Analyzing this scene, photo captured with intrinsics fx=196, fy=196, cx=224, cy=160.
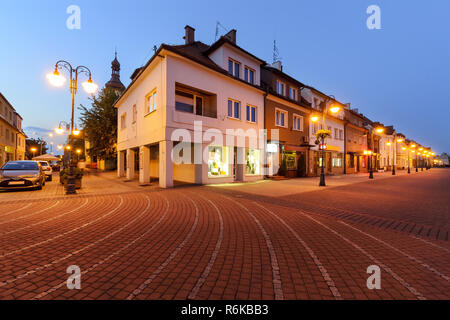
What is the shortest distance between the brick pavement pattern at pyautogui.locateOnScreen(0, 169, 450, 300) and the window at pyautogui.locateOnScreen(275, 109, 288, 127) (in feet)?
44.5

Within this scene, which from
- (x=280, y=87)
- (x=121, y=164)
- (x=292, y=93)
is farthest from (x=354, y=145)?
(x=121, y=164)

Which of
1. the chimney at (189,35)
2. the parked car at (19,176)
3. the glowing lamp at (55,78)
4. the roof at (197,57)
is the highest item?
the chimney at (189,35)

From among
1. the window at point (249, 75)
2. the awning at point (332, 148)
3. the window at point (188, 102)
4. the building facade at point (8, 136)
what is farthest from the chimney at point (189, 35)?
the building facade at point (8, 136)

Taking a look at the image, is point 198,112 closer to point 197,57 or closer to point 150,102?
point 150,102

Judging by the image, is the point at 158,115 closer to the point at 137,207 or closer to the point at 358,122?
the point at 137,207

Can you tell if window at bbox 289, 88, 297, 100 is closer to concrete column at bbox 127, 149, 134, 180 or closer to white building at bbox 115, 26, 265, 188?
white building at bbox 115, 26, 265, 188

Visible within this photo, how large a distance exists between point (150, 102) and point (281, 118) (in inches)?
476

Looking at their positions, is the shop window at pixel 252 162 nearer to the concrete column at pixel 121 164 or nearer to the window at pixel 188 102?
the window at pixel 188 102

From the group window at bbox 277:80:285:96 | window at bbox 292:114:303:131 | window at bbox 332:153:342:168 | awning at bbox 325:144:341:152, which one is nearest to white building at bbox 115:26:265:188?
window at bbox 277:80:285:96

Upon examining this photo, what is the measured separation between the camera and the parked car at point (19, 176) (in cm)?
934

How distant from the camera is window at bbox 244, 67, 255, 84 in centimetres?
1663

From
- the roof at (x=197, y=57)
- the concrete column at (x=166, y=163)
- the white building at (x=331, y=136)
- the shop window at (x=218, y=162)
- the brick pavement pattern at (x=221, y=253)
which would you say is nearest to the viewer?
the brick pavement pattern at (x=221, y=253)

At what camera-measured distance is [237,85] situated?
1534 centimetres

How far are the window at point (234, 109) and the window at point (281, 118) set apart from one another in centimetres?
477
